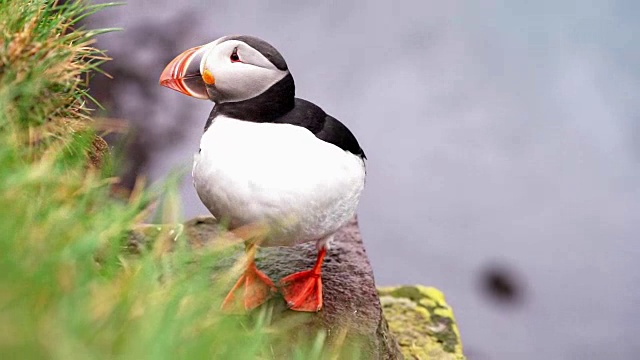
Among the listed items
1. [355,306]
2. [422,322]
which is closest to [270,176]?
[355,306]

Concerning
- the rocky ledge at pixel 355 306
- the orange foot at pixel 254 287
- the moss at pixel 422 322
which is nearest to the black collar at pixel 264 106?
the rocky ledge at pixel 355 306

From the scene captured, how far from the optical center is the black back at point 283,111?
2.29m

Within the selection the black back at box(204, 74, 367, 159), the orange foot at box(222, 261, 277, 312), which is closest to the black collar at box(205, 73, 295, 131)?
the black back at box(204, 74, 367, 159)

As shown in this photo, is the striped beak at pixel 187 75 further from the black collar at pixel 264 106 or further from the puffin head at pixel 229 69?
the black collar at pixel 264 106

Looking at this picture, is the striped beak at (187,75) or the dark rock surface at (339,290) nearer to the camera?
the striped beak at (187,75)

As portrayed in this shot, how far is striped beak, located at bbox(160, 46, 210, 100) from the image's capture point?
2.31 meters

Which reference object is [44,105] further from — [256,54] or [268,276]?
[268,276]

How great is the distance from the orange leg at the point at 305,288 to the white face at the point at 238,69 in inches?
25.8

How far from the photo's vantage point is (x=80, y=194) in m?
1.61

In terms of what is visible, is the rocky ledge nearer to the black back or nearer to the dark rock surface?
the dark rock surface

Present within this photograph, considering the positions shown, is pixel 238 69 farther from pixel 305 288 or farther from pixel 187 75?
pixel 305 288

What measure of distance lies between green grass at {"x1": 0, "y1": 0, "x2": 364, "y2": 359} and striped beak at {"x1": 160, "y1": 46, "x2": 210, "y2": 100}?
0.33 m

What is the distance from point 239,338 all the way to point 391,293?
2.52 meters

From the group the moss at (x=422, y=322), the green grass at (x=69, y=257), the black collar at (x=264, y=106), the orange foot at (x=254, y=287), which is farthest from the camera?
the moss at (x=422, y=322)
